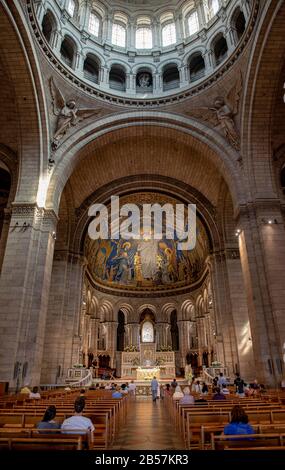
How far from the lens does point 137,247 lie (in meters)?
31.9

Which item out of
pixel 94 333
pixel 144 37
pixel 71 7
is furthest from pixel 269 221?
pixel 94 333

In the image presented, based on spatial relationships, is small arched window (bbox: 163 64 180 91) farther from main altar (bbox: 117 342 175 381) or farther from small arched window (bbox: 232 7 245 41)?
main altar (bbox: 117 342 175 381)

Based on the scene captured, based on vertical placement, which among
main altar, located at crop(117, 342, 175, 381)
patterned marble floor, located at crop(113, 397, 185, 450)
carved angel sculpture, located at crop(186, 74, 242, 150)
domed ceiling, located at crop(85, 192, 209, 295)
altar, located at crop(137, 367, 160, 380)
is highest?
carved angel sculpture, located at crop(186, 74, 242, 150)

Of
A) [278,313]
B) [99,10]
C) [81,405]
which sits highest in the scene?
[99,10]

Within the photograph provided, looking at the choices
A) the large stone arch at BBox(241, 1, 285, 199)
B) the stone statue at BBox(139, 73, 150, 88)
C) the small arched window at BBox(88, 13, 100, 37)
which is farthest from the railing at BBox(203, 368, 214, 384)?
the small arched window at BBox(88, 13, 100, 37)

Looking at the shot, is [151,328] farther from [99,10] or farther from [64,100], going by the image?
[99,10]

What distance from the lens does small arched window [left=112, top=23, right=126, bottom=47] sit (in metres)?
21.3

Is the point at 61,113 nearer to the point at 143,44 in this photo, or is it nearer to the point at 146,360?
the point at 143,44

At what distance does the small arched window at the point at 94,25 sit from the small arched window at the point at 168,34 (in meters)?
4.79

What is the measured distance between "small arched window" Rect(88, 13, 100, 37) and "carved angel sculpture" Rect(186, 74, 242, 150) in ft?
34.4

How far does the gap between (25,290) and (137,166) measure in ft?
44.0

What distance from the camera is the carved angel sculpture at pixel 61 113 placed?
15859 millimetres

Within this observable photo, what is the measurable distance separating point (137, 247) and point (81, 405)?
2809 centimetres
